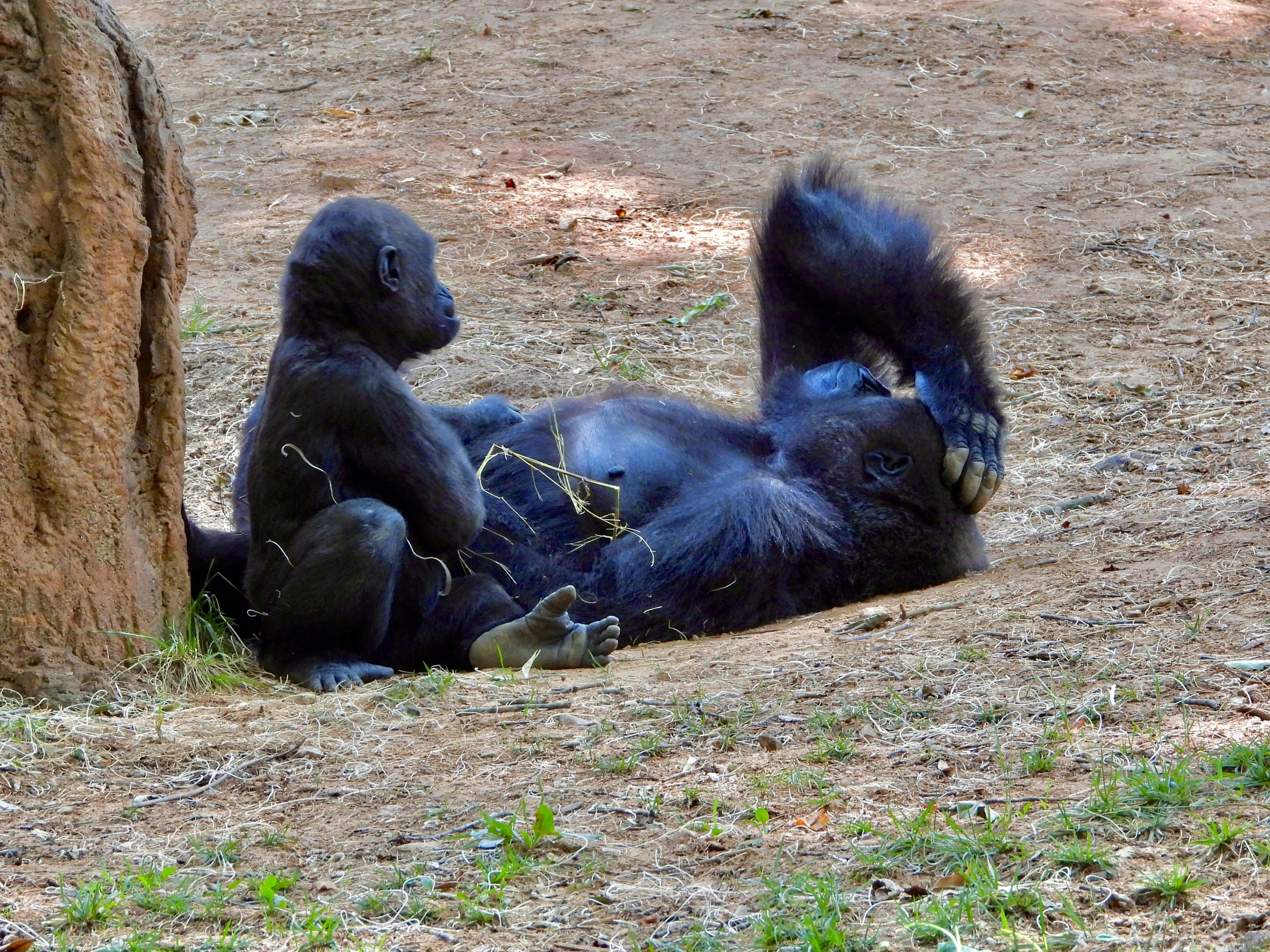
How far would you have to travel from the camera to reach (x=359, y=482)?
412cm

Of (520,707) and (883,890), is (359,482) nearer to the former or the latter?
(520,707)

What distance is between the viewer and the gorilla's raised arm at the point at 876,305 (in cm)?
492

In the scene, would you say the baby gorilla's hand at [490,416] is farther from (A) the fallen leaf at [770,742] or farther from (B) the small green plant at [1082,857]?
(B) the small green plant at [1082,857]

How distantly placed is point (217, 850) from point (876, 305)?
3.27 metres

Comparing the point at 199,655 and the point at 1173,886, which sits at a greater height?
the point at 1173,886

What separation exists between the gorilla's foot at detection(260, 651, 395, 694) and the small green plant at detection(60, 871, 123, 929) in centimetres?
134

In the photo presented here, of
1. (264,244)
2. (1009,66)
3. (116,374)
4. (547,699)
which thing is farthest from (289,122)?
(547,699)

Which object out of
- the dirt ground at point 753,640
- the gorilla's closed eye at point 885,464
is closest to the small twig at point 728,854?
the dirt ground at point 753,640

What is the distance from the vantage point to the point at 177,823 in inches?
117

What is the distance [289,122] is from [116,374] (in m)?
6.91

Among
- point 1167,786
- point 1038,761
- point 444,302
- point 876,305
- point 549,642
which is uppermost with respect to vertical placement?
point 444,302

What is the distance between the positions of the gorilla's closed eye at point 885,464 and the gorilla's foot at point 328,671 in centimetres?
177

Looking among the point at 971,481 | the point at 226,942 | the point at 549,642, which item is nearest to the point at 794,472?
the point at 971,481

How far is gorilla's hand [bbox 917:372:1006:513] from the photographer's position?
480 cm
